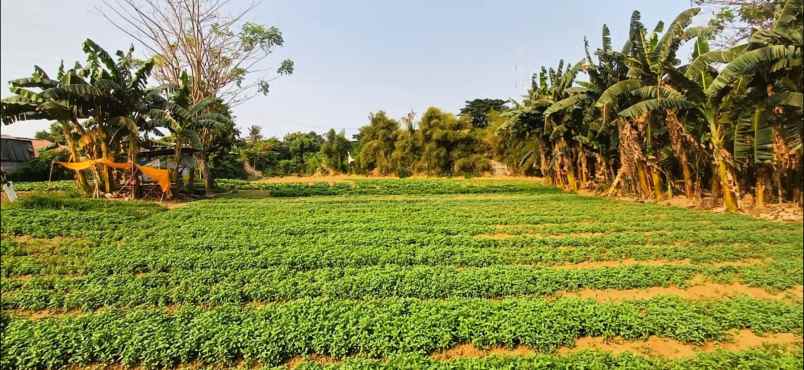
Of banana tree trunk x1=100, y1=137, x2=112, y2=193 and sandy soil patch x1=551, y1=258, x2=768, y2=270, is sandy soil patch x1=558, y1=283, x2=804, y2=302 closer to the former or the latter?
sandy soil patch x1=551, y1=258, x2=768, y2=270

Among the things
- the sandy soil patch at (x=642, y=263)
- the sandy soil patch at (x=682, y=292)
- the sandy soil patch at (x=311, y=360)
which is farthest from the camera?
the sandy soil patch at (x=642, y=263)

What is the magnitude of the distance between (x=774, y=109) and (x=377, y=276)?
7.05 metres

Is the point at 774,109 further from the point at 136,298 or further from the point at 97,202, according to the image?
the point at 97,202

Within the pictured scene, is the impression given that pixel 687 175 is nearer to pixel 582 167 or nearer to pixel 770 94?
pixel 770 94

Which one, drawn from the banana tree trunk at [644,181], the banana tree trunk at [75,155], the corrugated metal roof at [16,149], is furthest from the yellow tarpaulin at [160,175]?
the banana tree trunk at [644,181]

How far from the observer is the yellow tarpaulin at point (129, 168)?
11.6m

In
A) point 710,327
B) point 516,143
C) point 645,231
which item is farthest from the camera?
point 516,143

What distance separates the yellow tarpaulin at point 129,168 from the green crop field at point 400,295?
394 cm

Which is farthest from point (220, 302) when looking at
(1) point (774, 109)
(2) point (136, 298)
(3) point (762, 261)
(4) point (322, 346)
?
(1) point (774, 109)

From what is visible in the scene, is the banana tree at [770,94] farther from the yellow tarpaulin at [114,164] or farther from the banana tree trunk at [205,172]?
the banana tree trunk at [205,172]

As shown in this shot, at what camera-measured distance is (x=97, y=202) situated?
394 inches

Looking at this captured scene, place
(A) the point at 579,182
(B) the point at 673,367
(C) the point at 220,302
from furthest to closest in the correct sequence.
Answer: (A) the point at 579,182 < (C) the point at 220,302 < (B) the point at 673,367

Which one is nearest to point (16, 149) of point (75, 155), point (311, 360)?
point (75, 155)

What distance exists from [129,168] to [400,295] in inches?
515
